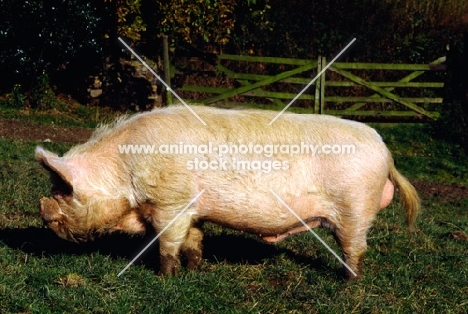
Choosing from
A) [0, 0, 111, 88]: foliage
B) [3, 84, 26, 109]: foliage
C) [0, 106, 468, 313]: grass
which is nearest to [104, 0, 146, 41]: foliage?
[0, 0, 111, 88]: foliage

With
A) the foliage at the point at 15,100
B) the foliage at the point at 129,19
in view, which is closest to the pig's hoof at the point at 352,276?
the foliage at the point at 129,19

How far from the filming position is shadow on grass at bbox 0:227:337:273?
5641 mm

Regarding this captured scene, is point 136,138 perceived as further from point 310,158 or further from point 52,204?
point 310,158

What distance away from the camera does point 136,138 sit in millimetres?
5129

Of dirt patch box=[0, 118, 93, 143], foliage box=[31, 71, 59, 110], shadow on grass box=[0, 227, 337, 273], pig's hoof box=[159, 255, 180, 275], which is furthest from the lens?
foliage box=[31, 71, 59, 110]

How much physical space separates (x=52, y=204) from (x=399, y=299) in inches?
99.1

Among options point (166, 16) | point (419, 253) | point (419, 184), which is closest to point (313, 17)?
point (166, 16)

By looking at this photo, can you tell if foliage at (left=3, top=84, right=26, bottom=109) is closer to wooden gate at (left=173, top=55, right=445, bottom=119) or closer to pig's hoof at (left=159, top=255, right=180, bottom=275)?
wooden gate at (left=173, top=55, right=445, bottom=119)

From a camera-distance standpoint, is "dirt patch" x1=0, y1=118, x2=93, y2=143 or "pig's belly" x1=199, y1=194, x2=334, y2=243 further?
"dirt patch" x1=0, y1=118, x2=93, y2=143

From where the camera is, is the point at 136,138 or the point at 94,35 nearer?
the point at 136,138

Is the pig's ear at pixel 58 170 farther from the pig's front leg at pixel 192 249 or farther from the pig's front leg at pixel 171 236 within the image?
the pig's front leg at pixel 192 249

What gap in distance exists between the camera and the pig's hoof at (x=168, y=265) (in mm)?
5238

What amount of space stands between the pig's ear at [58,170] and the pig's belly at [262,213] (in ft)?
3.03

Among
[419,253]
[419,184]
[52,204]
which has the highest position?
[52,204]
